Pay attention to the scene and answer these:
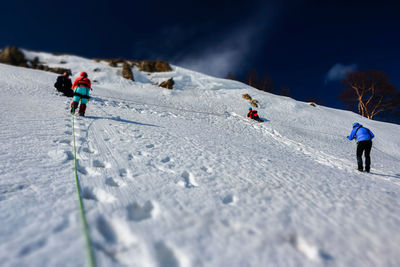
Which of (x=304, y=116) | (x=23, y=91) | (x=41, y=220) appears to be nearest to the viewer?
(x=41, y=220)

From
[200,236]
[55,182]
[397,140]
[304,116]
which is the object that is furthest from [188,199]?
[397,140]

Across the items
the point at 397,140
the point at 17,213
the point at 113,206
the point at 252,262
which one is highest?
the point at 397,140

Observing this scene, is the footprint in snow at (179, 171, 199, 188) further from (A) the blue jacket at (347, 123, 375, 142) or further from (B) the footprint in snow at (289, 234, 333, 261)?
(A) the blue jacket at (347, 123, 375, 142)

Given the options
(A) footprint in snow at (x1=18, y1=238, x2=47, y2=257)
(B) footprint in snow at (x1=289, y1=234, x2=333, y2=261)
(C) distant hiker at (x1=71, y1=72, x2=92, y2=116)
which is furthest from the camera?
(C) distant hiker at (x1=71, y1=72, x2=92, y2=116)

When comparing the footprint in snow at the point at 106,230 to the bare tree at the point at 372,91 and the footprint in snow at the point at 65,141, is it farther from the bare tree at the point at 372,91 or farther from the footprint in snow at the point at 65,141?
the bare tree at the point at 372,91

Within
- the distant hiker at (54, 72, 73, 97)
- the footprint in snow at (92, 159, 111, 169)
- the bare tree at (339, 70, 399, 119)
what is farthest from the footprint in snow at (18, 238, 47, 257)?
the bare tree at (339, 70, 399, 119)

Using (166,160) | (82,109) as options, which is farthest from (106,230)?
(82,109)

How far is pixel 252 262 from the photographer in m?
1.28

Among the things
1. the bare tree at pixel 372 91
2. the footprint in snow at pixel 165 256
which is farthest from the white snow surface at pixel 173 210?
the bare tree at pixel 372 91

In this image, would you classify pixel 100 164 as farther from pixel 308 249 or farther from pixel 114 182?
pixel 308 249

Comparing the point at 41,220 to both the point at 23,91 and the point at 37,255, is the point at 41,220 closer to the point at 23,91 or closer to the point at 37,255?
the point at 37,255

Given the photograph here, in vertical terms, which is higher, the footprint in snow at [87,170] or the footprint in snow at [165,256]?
the footprint in snow at [165,256]

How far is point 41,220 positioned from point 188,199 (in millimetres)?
1296

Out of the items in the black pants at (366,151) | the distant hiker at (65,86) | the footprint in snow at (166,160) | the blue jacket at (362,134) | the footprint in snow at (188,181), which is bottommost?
the footprint in snow at (166,160)
